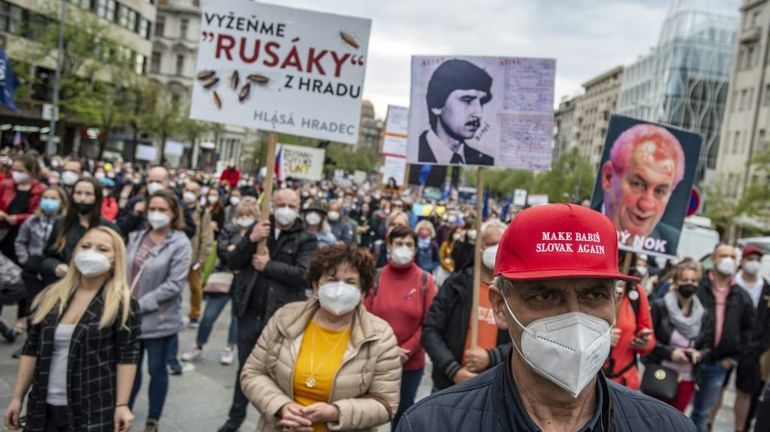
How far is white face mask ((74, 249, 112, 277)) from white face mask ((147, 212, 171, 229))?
1.49 metres

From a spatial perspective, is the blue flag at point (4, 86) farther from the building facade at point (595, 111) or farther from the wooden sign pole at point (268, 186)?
the building facade at point (595, 111)

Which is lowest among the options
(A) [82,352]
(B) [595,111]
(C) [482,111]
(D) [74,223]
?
(A) [82,352]

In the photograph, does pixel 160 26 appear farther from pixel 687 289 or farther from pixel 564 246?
pixel 564 246

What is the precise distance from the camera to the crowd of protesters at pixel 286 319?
11.6ft

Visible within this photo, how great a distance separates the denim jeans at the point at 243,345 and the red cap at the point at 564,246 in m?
3.82

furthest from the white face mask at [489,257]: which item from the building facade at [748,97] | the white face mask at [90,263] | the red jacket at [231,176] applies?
the building facade at [748,97]

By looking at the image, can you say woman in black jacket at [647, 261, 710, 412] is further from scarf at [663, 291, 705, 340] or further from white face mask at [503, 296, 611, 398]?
white face mask at [503, 296, 611, 398]

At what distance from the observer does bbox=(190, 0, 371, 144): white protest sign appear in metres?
5.27

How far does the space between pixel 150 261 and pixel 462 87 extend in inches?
107

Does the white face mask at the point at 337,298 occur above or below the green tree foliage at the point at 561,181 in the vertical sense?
below

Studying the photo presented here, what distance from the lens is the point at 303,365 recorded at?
11.5 ft

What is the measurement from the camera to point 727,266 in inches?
239

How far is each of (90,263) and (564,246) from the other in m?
2.91

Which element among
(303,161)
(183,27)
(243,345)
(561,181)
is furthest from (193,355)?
(183,27)
